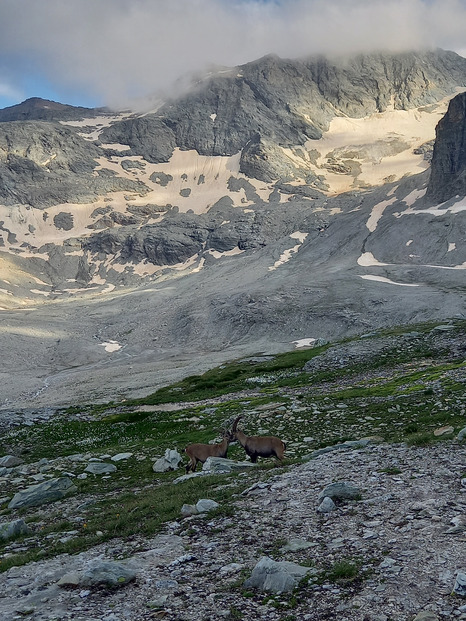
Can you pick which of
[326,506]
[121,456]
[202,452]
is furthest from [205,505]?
[121,456]

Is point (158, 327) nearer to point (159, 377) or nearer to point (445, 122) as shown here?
point (159, 377)

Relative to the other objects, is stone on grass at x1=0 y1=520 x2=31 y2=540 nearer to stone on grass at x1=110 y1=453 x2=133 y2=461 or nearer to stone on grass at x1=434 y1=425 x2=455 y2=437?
stone on grass at x1=110 y1=453 x2=133 y2=461

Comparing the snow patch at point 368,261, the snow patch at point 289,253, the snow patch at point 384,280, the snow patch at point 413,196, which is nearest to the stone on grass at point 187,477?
the snow patch at point 384,280

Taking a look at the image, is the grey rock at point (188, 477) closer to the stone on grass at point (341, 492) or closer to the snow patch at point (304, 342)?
the stone on grass at point (341, 492)

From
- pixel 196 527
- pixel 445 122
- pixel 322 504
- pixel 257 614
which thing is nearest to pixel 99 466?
pixel 196 527

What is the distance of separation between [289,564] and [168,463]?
12966 mm

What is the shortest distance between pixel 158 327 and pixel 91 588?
124 m

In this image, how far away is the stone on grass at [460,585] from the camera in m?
7.71

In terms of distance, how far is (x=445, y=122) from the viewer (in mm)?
192625

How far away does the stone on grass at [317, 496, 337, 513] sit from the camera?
39.9ft

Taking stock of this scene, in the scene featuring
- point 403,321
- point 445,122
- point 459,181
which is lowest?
point 403,321

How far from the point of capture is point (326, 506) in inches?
481

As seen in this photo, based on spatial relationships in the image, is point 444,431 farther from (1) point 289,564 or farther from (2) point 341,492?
(1) point 289,564

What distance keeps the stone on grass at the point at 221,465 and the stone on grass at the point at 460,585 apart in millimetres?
11248
